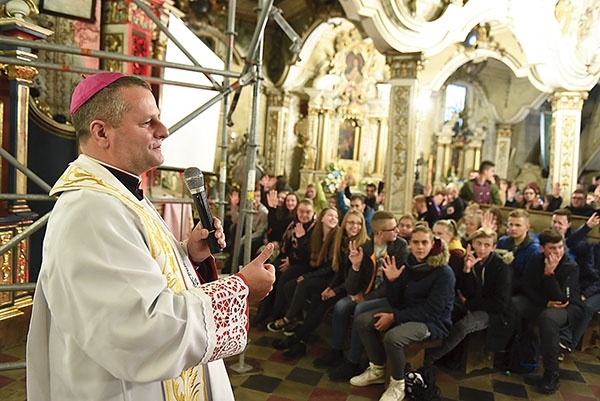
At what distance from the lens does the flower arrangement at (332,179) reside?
13.0m

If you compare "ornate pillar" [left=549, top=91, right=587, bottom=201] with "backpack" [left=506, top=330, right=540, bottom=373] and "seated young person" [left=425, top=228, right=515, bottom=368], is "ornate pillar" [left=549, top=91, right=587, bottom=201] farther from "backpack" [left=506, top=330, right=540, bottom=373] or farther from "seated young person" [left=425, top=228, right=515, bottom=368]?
"seated young person" [left=425, top=228, right=515, bottom=368]

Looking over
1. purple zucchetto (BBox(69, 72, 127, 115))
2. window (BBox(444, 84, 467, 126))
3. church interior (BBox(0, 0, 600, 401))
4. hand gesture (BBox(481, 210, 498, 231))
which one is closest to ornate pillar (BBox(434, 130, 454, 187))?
church interior (BBox(0, 0, 600, 401))

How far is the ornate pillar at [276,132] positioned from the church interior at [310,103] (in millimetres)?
37

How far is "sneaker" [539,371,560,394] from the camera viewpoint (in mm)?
3801

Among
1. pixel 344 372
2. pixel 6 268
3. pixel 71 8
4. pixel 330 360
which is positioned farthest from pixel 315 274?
pixel 71 8

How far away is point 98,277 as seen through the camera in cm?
116

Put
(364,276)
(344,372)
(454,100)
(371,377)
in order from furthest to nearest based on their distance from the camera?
1. (454,100)
2. (364,276)
3. (344,372)
4. (371,377)

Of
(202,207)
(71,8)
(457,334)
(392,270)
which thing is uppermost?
(71,8)

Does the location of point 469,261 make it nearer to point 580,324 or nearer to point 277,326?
point 580,324

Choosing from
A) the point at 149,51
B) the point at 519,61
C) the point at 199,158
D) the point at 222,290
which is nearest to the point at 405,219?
the point at 199,158

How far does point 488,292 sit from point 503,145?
537 inches

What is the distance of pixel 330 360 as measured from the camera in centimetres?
411

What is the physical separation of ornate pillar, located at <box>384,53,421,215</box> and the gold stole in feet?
22.9

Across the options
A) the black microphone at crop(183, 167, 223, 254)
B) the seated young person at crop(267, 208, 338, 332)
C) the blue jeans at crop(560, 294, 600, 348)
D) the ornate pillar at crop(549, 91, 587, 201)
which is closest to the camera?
the black microphone at crop(183, 167, 223, 254)
